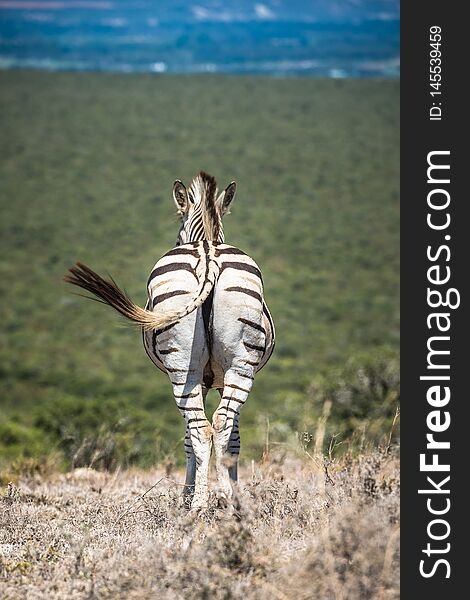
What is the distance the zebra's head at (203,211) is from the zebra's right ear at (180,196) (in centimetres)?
12

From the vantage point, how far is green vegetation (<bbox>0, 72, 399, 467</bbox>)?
2705cm

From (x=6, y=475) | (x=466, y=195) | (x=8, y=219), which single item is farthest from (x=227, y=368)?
(x=8, y=219)

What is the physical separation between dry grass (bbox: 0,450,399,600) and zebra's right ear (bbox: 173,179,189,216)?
2.40 metres

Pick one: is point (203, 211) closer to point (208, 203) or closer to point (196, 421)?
point (208, 203)

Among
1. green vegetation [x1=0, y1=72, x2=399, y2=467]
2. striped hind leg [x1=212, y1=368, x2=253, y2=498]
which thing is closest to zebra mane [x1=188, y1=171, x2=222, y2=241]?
striped hind leg [x1=212, y1=368, x2=253, y2=498]

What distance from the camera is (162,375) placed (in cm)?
3556

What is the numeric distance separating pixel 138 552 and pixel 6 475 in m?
3.76

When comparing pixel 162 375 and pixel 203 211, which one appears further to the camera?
pixel 162 375

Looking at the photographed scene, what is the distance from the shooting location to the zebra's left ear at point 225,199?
23.9 feet

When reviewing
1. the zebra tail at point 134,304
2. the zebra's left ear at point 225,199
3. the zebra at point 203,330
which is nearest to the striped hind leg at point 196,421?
the zebra at point 203,330

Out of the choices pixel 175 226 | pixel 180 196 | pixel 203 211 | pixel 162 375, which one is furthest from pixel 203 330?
pixel 175 226

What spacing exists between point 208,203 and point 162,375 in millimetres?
28828

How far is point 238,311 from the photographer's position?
608cm

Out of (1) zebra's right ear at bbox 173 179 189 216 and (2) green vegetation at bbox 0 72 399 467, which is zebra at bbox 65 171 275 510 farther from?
(2) green vegetation at bbox 0 72 399 467
